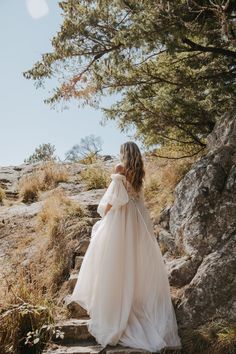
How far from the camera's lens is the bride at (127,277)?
4977 mm

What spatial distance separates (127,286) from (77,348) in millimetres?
909

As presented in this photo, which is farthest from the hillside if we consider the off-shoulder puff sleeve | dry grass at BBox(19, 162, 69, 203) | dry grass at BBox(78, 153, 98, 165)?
dry grass at BBox(78, 153, 98, 165)

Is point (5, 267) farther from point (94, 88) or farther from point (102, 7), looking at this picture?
point (102, 7)

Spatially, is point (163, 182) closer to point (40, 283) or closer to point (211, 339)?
point (40, 283)

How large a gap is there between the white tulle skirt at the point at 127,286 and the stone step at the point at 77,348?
0.38 feet

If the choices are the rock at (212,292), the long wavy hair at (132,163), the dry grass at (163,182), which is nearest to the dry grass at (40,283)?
the dry grass at (163,182)

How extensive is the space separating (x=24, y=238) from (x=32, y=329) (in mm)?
3579

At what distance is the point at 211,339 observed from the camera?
16.2ft

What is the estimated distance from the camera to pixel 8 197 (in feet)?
38.1

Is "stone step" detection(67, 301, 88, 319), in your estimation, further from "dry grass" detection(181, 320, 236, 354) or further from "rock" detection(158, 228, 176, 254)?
"rock" detection(158, 228, 176, 254)

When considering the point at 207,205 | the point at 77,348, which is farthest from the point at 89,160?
the point at 77,348

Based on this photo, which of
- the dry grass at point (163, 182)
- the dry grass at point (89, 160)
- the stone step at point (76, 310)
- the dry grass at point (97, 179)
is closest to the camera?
the stone step at point (76, 310)

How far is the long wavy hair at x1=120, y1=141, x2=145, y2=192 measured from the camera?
18.1ft

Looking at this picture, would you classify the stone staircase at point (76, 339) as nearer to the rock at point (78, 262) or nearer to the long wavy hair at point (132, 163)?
the rock at point (78, 262)
